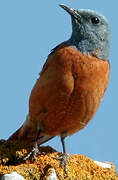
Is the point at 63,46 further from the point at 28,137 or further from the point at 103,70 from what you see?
the point at 28,137

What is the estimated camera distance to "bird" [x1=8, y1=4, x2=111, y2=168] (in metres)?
8.04

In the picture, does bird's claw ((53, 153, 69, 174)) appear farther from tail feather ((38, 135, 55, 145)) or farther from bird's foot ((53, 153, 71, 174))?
tail feather ((38, 135, 55, 145))

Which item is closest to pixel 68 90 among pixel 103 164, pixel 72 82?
pixel 72 82

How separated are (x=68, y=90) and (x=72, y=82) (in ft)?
0.50

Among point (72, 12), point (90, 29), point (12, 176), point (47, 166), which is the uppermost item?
point (72, 12)

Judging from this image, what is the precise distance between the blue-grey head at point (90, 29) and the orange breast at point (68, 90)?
33cm

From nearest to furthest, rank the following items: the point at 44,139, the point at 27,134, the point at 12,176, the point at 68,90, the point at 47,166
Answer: the point at 12,176 → the point at 47,166 → the point at 68,90 → the point at 27,134 → the point at 44,139

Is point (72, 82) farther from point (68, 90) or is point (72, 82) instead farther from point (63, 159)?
point (63, 159)

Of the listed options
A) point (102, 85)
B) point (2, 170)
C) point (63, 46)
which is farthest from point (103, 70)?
point (2, 170)

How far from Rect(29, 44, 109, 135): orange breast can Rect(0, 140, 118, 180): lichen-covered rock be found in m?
0.62

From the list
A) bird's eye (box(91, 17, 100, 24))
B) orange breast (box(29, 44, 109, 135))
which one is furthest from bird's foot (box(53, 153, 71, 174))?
bird's eye (box(91, 17, 100, 24))

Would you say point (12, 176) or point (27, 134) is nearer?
point (12, 176)

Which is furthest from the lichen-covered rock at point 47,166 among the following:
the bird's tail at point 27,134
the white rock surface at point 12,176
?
the bird's tail at point 27,134

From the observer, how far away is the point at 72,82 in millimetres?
7980
